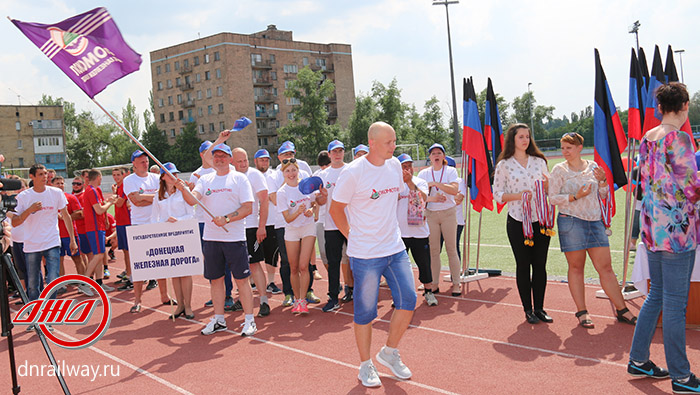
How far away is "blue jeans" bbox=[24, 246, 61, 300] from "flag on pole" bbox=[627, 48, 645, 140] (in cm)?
773

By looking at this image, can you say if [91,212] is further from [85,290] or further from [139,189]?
[85,290]

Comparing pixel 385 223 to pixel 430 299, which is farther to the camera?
pixel 430 299

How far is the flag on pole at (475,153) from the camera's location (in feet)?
27.1

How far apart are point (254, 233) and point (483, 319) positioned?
353 centimetres

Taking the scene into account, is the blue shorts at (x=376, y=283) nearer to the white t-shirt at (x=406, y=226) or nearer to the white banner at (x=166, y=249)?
the white t-shirt at (x=406, y=226)

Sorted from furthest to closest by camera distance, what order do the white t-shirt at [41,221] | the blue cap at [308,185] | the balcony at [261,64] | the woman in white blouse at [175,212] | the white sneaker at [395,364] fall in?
the balcony at [261,64], the white t-shirt at [41,221], the woman in white blouse at [175,212], the blue cap at [308,185], the white sneaker at [395,364]

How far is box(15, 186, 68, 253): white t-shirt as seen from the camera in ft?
26.2

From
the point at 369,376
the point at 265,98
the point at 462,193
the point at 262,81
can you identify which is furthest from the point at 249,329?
the point at 262,81

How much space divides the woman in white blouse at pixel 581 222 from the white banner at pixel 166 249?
443cm

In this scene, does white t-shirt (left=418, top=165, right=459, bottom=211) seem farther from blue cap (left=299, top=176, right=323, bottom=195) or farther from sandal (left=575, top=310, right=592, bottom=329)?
sandal (left=575, top=310, right=592, bottom=329)

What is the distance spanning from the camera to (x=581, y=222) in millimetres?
5996

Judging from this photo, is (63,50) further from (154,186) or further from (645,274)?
(645,274)

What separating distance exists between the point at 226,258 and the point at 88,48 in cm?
277

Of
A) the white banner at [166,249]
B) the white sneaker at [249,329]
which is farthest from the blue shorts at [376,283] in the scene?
the white banner at [166,249]
